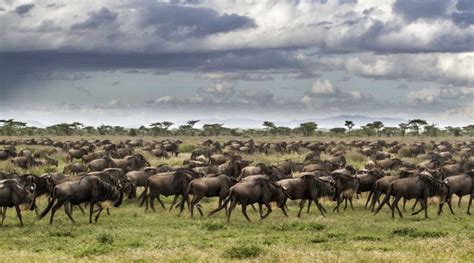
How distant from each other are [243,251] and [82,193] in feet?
24.8

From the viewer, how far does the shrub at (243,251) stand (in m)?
13.7

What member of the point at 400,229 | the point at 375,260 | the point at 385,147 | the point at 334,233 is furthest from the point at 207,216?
the point at 385,147

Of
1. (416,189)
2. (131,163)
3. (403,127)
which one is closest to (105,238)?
(416,189)

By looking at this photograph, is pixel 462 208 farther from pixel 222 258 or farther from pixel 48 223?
pixel 48 223

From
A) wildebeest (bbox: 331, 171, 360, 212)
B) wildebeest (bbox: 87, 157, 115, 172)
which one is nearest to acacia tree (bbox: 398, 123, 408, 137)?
wildebeest (bbox: 87, 157, 115, 172)

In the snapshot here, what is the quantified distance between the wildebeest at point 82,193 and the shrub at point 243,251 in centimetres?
694

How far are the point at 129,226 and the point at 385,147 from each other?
53.0m

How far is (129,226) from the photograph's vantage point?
18953mm

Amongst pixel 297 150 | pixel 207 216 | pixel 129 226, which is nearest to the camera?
pixel 129 226

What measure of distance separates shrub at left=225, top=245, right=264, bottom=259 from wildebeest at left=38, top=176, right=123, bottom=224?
694cm

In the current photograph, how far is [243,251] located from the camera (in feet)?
45.2

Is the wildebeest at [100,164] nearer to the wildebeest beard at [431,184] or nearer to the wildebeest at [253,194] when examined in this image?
the wildebeest at [253,194]

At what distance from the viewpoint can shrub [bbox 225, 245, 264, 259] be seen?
44.9ft

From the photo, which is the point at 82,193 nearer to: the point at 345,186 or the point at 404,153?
the point at 345,186
